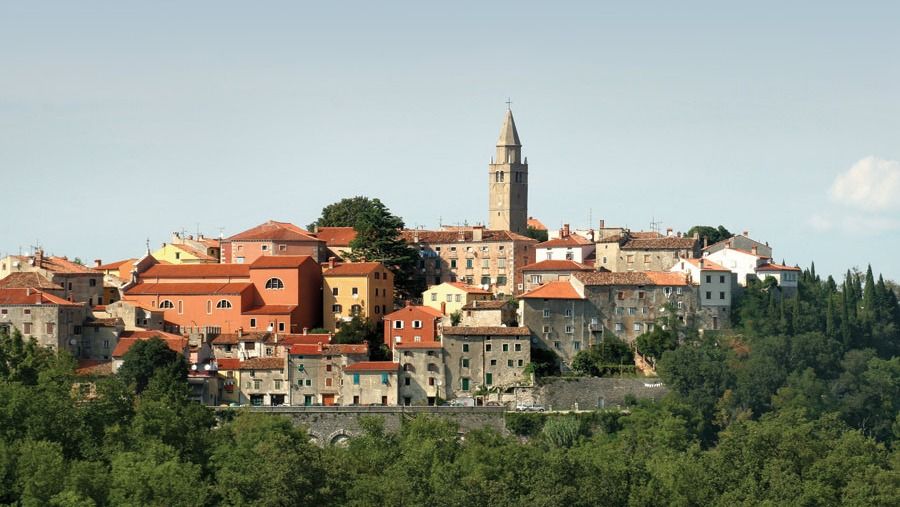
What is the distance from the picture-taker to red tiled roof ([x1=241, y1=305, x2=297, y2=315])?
98.0 metres

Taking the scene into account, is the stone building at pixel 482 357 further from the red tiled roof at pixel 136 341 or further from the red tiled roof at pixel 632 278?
the red tiled roof at pixel 136 341

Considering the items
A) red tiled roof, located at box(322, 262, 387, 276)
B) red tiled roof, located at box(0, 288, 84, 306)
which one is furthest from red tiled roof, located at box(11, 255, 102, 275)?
red tiled roof, located at box(322, 262, 387, 276)

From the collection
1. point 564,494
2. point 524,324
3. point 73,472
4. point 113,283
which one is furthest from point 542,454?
point 113,283

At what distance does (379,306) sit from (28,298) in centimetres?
1532

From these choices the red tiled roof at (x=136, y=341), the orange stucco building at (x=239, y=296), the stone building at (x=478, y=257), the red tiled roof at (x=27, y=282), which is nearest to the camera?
the red tiled roof at (x=136, y=341)

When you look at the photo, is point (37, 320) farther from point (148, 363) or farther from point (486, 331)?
point (486, 331)

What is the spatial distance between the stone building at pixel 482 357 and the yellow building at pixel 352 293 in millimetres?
5552

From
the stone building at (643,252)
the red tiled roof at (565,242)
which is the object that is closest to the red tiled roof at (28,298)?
the red tiled roof at (565,242)

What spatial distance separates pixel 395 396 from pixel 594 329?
9170mm

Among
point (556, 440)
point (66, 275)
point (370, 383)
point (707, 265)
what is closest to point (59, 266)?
point (66, 275)

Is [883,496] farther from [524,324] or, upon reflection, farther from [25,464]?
[25,464]

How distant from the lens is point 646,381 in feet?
311

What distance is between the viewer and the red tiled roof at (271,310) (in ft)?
322

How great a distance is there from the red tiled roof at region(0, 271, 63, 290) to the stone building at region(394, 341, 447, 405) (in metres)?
15.5
